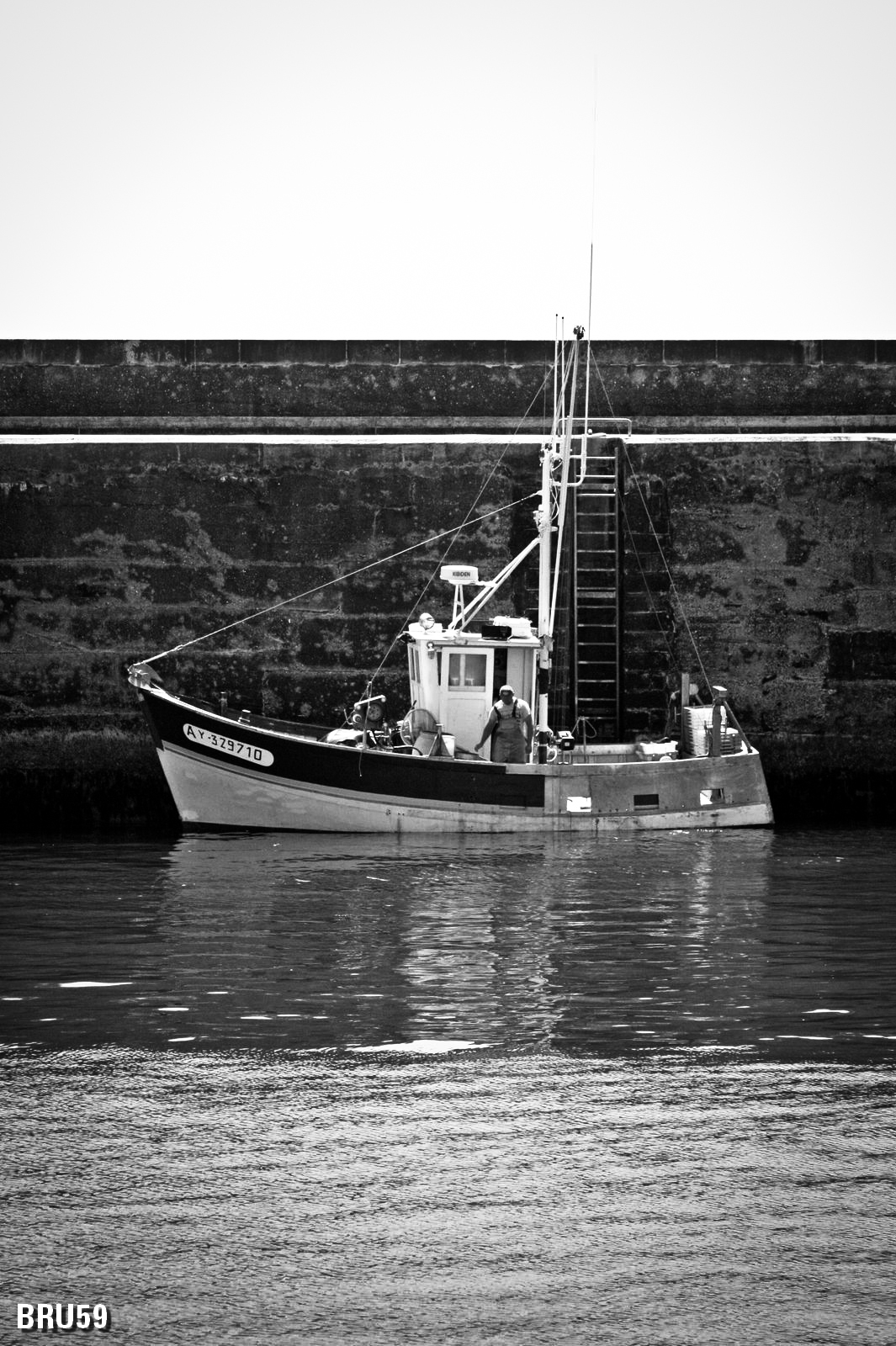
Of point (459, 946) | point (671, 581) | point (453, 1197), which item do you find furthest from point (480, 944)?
point (671, 581)

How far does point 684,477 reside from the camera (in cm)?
1612

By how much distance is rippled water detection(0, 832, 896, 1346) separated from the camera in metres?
4.16

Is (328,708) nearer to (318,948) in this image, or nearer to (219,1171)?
(318,948)

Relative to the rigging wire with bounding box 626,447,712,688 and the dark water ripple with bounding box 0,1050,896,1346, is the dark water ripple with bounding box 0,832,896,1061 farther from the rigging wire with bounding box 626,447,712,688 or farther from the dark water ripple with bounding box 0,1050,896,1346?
the rigging wire with bounding box 626,447,712,688

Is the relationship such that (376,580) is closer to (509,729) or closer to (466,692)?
(466,692)

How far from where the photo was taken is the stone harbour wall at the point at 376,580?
1580cm

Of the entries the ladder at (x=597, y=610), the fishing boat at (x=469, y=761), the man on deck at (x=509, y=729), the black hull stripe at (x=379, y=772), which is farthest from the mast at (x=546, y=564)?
the ladder at (x=597, y=610)

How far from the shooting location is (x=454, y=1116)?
560 cm

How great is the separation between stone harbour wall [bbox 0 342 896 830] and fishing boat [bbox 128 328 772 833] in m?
1.36

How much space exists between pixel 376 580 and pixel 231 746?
290 cm

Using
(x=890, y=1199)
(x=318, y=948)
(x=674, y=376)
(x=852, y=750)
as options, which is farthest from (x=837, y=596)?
(x=890, y=1199)

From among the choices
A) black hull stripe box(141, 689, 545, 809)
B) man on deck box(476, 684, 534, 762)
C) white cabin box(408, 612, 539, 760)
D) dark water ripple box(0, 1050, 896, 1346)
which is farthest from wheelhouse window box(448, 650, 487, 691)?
dark water ripple box(0, 1050, 896, 1346)

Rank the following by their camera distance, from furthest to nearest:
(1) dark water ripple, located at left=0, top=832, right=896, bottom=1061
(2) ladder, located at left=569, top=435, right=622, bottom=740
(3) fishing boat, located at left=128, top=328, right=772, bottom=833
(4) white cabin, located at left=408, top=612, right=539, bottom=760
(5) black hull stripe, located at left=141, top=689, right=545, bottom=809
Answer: (2) ladder, located at left=569, top=435, right=622, bottom=740
(4) white cabin, located at left=408, top=612, right=539, bottom=760
(3) fishing boat, located at left=128, top=328, right=772, bottom=833
(5) black hull stripe, located at left=141, top=689, right=545, bottom=809
(1) dark water ripple, located at left=0, top=832, right=896, bottom=1061

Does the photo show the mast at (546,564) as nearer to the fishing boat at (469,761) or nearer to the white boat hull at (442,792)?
the fishing boat at (469,761)
